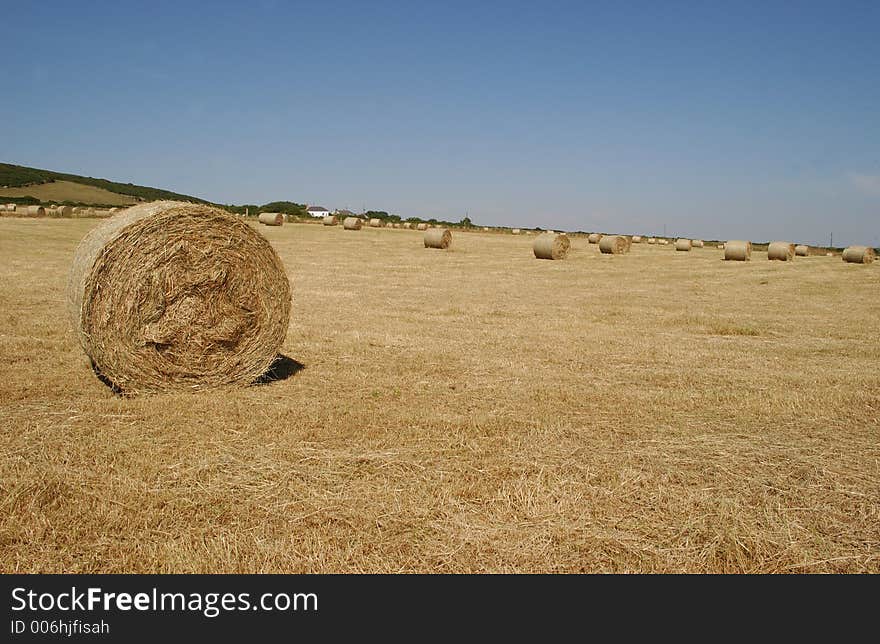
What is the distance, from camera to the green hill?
9681cm

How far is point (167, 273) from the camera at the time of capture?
818cm

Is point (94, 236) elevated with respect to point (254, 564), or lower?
elevated

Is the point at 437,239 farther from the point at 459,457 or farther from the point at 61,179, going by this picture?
the point at 61,179

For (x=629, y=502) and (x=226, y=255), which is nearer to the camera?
(x=629, y=502)

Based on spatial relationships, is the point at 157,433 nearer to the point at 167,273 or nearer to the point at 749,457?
the point at 167,273

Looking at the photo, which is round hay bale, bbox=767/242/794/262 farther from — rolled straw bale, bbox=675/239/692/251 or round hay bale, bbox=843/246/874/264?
rolled straw bale, bbox=675/239/692/251

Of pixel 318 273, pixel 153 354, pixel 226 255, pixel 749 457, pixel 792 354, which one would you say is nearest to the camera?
pixel 749 457

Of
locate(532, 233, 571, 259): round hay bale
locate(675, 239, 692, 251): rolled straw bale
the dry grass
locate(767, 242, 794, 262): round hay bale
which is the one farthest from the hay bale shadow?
the dry grass

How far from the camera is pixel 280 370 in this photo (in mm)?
9203

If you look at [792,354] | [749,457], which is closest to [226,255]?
[749,457]

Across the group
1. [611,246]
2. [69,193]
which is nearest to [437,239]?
[611,246]

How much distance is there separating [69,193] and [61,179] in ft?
61.8

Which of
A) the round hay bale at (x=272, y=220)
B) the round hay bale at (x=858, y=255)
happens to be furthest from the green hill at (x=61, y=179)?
the round hay bale at (x=858, y=255)

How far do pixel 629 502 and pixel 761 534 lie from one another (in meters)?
0.88
